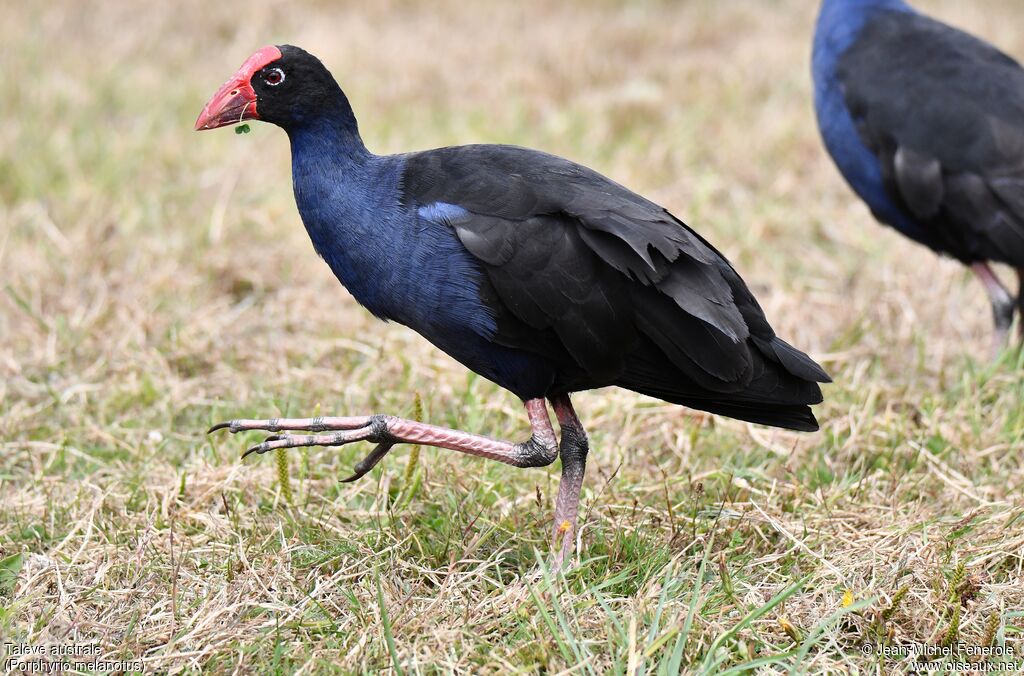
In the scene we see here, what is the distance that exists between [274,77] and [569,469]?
1292 mm

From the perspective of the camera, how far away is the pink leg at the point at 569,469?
3.13 meters

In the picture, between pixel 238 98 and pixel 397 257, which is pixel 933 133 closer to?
pixel 397 257

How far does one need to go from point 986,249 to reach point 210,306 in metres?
3.00

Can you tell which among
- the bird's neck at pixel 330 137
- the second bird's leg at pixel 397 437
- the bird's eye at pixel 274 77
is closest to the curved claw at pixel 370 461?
the second bird's leg at pixel 397 437

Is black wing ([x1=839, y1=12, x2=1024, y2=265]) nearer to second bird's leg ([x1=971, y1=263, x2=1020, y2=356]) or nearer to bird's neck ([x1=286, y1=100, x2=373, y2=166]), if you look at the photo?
second bird's leg ([x1=971, y1=263, x2=1020, y2=356])

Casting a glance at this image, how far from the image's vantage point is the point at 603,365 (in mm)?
2941

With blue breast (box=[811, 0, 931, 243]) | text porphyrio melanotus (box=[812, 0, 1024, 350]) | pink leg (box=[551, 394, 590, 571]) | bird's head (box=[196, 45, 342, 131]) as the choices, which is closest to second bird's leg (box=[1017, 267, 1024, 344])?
text porphyrio melanotus (box=[812, 0, 1024, 350])

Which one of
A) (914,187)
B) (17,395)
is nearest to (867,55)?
(914,187)

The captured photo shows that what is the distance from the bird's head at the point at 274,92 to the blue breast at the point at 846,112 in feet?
7.89

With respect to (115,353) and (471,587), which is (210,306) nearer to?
(115,353)

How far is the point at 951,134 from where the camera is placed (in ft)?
14.4

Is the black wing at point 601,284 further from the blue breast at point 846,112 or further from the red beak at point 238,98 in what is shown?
the blue breast at point 846,112

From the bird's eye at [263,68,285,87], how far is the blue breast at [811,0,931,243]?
8.24 feet

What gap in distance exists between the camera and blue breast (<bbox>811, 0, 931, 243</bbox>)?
4.67m
